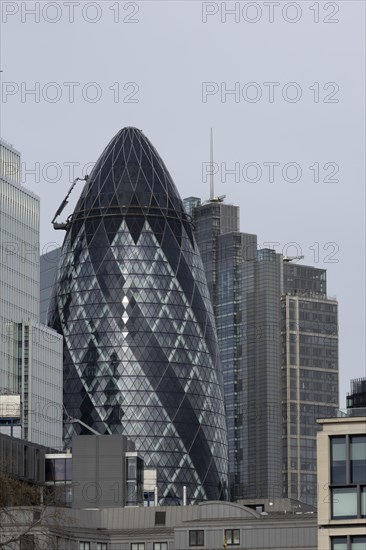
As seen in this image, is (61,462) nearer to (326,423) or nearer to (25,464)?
(25,464)

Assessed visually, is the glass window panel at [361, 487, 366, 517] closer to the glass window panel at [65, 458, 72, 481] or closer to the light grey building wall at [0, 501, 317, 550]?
the light grey building wall at [0, 501, 317, 550]

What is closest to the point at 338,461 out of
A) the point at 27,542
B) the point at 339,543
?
→ the point at 339,543

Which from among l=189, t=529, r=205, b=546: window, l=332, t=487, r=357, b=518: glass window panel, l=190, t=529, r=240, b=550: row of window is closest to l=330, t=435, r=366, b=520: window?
l=332, t=487, r=357, b=518: glass window panel

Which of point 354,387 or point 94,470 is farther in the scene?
point 354,387

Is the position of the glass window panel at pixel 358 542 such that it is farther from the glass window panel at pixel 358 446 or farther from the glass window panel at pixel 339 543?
the glass window panel at pixel 358 446

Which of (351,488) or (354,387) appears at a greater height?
(354,387)

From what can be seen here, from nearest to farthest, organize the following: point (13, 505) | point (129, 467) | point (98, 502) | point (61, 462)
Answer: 1. point (13, 505)
2. point (98, 502)
3. point (129, 467)
4. point (61, 462)

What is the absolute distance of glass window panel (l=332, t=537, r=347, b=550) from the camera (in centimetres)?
7906

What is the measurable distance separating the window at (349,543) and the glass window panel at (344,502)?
93cm

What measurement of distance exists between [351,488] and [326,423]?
9.23ft

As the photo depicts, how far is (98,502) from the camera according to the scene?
516 feet

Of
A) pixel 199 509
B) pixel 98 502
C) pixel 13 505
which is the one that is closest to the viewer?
pixel 13 505

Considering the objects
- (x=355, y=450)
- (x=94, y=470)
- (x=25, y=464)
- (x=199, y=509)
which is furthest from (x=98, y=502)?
(x=355, y=450)

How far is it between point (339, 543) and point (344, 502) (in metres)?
1.69
